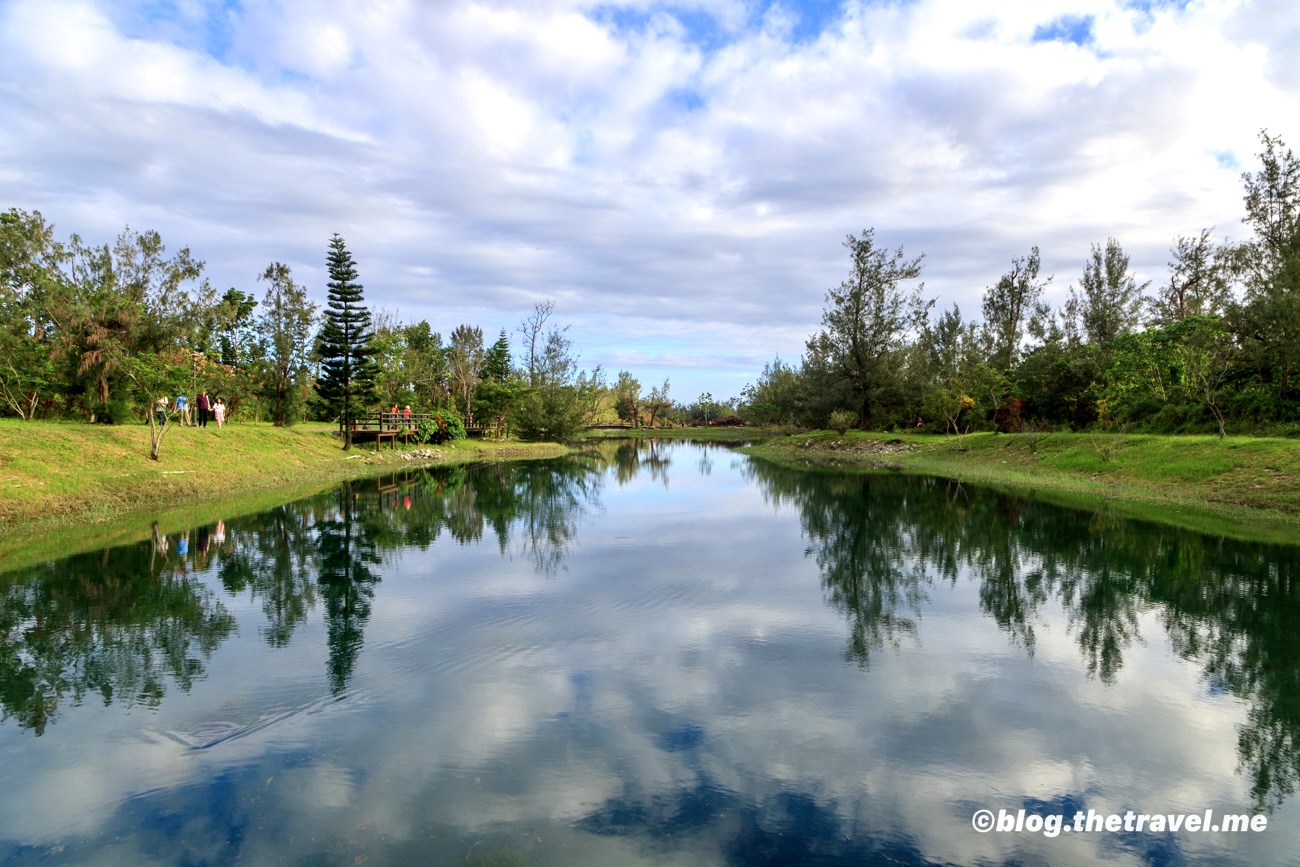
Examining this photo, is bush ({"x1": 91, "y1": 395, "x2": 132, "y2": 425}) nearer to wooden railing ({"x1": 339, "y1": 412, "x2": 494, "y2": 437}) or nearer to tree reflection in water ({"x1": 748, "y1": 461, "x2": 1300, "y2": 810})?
wooden railing ({"x1": 339, "y1": 412, "x2": 494, "y2": 437})

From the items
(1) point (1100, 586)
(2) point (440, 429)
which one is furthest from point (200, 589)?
(2) point (440, 429)

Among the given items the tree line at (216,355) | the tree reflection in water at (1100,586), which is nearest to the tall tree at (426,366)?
the tree line at (216,355)

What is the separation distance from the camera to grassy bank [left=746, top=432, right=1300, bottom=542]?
17172 mm

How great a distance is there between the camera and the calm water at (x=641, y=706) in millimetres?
4602

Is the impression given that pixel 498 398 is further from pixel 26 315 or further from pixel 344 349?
pixel 26 315

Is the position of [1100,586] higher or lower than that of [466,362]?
lower

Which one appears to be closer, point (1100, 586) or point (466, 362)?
point (1100, 586)

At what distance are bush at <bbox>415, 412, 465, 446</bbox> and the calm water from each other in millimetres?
26926

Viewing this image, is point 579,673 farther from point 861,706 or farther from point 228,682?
point 228,682

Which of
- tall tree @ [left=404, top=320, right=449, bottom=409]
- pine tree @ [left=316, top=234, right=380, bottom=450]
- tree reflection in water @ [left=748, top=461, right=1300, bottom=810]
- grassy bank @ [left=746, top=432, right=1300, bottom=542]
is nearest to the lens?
tree reflection in water @ [left=748, top=461, right=1300, bottom=810]

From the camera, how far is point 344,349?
3422 centimetres

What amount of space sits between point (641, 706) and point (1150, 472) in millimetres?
23453

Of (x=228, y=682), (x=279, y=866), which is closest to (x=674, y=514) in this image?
(x=228, y=682)

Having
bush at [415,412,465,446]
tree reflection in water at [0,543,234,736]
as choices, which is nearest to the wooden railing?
bush at [415,412,465,446]
